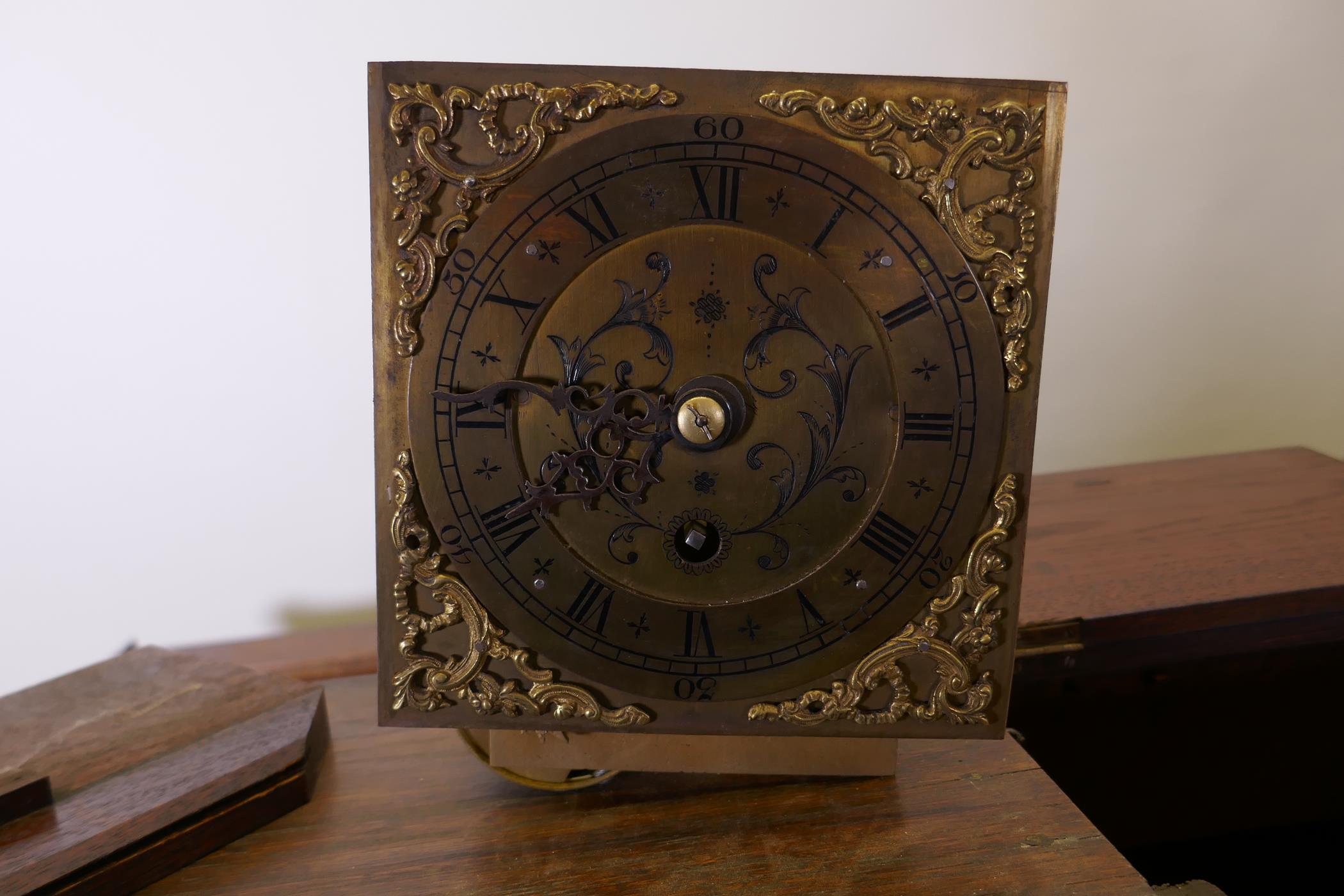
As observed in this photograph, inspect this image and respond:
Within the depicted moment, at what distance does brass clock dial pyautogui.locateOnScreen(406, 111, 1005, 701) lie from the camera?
35.1 inches

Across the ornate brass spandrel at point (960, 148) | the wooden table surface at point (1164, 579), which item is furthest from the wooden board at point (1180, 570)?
the ornate brass spandrel at point (960, 148)

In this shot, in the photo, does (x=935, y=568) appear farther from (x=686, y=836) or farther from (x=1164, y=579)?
(x=1164, y=579)

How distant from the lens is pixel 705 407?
2.97 feet

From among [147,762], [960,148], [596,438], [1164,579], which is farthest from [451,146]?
[1164,579]

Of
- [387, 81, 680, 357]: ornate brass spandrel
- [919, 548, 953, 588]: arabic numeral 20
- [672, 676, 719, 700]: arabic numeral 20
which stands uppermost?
[387, 81, 680, 357]: ornate brass spandrel

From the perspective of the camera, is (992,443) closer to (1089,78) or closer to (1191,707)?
(1191,707)

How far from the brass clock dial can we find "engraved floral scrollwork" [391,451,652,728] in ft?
0.06

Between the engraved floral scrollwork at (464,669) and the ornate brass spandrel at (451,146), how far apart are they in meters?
0.22

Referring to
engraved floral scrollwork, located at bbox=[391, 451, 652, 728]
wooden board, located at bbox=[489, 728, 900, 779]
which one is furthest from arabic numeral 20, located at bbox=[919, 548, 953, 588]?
engraved floral scrollwork, located at bbox=[391, 451, 652, 728]

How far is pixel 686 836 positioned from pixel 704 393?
1.38 feet

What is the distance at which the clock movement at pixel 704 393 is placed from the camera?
887 mm

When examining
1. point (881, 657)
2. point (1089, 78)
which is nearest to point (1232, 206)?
point (1089, 78)

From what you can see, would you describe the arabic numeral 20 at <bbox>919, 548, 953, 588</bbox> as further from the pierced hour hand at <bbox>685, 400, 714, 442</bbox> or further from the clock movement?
the pierced hour hand at <bbox>685, 400, 714, 442</bbox>

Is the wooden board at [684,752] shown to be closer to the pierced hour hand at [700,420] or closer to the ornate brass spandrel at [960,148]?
the pierced hour hand at [700,420]
